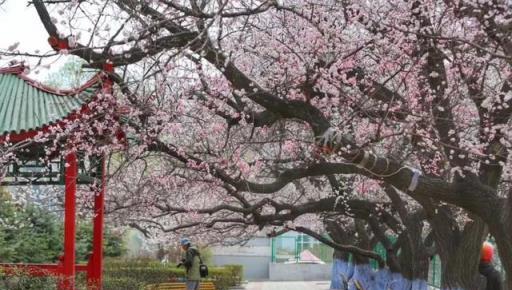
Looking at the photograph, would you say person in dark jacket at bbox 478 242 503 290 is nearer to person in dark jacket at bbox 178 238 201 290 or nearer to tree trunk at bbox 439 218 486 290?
tree trunk at bbox 439 218 486 290

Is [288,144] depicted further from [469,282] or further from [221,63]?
[221,63]

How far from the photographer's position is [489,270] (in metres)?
8.88

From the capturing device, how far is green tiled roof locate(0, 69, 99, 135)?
8867 mm

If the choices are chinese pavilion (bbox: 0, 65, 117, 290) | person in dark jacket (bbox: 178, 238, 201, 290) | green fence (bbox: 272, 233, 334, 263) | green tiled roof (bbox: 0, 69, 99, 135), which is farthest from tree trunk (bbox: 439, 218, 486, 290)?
green fence (bbox: 272, 233, 334, 263)

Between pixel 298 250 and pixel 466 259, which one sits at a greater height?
pixel 466 259

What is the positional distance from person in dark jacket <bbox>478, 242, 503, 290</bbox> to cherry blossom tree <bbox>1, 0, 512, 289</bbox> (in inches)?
19.4

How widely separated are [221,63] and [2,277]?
4.12 metres

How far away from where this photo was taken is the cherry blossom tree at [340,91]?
727 cm

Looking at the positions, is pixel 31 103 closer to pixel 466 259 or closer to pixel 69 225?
pixel 69 225

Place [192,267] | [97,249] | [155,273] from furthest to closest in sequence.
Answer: [155,273], [192,267], [97,249]

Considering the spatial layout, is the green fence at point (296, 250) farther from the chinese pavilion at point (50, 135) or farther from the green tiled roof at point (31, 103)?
the green tiled roof at point (31, 103)

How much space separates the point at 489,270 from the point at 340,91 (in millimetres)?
2791

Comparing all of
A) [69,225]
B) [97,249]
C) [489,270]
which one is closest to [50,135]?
[69,225]

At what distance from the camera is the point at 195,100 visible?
9906 mm
